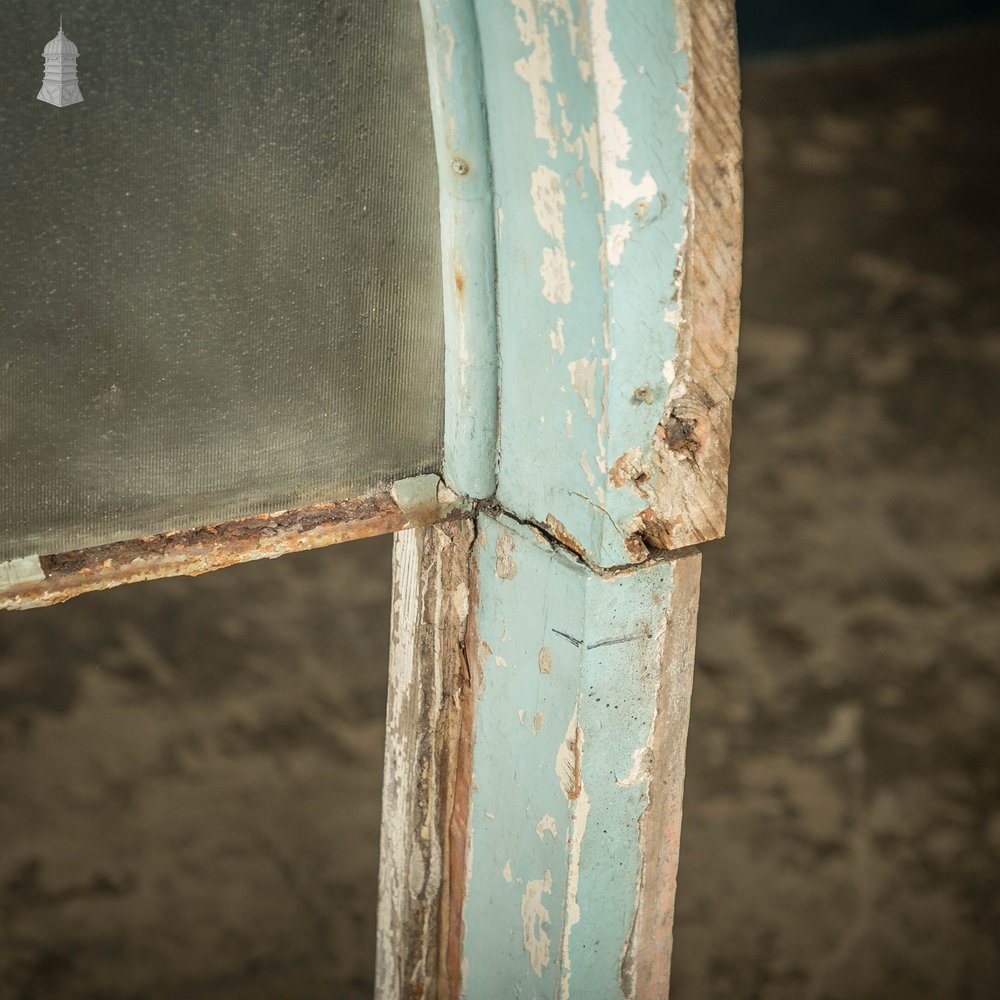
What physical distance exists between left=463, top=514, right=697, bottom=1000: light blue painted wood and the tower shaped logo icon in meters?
0.40

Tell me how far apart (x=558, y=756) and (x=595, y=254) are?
1.22 feet

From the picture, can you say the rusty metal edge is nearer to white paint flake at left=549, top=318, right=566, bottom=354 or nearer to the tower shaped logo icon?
white paint flake at left=549, top=318, right=566, bottom=354

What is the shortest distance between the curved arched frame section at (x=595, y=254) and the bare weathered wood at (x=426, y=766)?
120 mm

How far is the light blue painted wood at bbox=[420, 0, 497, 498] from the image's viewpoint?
2.59 ft

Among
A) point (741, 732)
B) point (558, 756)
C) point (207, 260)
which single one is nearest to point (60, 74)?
point (207, 260)

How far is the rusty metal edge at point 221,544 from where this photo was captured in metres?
0.83

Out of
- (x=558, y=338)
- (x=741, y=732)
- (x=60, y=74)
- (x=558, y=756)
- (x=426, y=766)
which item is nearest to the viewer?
(x=60, y=74)

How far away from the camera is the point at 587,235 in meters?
0.76

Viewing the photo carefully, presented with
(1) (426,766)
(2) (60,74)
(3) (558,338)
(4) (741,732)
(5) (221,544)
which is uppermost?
(2) (60,74)

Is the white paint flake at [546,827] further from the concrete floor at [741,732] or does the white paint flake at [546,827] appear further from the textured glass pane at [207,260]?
the concrete floor at [741,732]

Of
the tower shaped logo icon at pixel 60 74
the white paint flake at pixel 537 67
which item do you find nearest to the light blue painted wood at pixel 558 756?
the white paint flake at pixel 537 67

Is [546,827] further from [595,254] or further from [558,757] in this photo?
[595,254]

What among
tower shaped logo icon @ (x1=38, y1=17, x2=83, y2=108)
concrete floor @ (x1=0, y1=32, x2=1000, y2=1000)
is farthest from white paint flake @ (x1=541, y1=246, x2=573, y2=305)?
concrete floor @ (x1=0, y1=32, x2=1000, y2=1000)

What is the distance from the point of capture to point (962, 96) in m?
4.36
